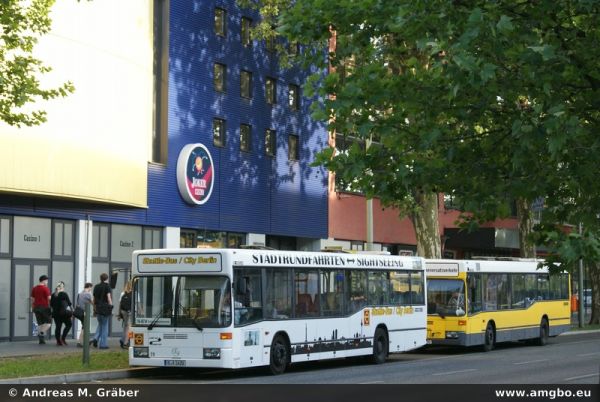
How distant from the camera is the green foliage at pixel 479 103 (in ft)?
46.5

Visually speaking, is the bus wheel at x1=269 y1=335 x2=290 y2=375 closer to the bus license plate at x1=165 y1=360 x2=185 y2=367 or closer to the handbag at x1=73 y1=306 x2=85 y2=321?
the bus license plate at x1=165 y1=360 x2=185 y2=367

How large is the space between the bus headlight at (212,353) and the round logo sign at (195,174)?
55.5 feet

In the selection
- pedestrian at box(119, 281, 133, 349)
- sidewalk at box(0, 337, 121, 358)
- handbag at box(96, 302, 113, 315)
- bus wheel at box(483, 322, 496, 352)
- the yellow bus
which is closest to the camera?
sidewalk at box(0, 337, 121, 358)

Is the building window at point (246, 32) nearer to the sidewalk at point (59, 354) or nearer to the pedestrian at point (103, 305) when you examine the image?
the sidewalk at point (59, 354)

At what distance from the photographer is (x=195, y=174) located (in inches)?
1593

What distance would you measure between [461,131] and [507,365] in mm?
11062

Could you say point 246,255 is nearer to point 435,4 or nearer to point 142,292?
A: point 142,292

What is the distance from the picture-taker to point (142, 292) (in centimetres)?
2391

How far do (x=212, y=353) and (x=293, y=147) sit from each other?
1019 inches

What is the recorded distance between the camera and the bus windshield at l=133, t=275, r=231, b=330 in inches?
913

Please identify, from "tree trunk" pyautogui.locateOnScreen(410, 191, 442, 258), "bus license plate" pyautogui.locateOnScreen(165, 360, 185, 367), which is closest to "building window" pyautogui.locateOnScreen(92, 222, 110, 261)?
"tree trunk" pyautogui.locateOnScreen(410, 191, 442, 258)

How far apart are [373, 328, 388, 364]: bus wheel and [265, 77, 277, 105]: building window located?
18.9 meters

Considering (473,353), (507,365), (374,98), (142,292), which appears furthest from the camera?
(473,353)
